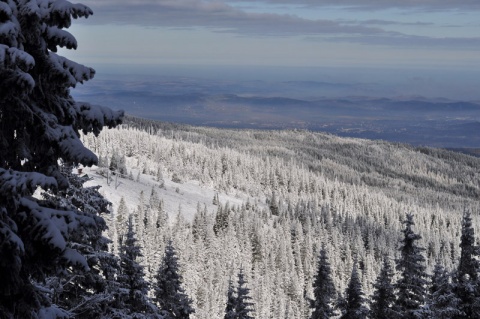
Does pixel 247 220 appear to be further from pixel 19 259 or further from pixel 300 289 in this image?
pixel 19 259

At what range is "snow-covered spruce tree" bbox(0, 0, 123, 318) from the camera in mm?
7664

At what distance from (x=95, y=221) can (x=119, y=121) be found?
176 cm

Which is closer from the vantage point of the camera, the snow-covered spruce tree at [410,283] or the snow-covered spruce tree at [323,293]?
the snow-covered spruce tree at [410,283]

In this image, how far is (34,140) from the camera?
855 centimetres

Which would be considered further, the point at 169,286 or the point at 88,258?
the point at 169,286

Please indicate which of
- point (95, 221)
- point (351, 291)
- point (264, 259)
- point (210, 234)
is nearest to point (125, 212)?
point (210, 234)

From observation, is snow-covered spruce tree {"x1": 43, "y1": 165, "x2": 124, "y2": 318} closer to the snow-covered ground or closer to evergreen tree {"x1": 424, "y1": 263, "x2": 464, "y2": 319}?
evergreen tree {"x1": 424, "y1": 263, "x2": 464, "y2": 319}

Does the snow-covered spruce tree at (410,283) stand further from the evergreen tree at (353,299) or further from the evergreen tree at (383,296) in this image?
the evergreen tree at (353,299)

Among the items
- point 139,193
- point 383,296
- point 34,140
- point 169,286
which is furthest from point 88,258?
point 139,193

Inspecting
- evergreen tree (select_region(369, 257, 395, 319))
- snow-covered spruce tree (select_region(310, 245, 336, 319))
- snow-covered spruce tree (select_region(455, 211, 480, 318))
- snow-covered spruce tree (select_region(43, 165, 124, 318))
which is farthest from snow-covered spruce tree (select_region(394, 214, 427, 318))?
snow-covered spruce tree (select_region(43, 165, 124, 318))

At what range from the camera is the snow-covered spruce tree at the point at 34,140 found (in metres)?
7.66

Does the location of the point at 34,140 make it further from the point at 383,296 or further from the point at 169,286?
the point at 383,296

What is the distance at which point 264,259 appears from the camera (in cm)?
13462

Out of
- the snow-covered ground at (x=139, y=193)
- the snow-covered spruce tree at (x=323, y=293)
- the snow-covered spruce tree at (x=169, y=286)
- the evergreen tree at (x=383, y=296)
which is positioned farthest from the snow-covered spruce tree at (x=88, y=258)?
the snow-covered ground at (x=139, y=193)
